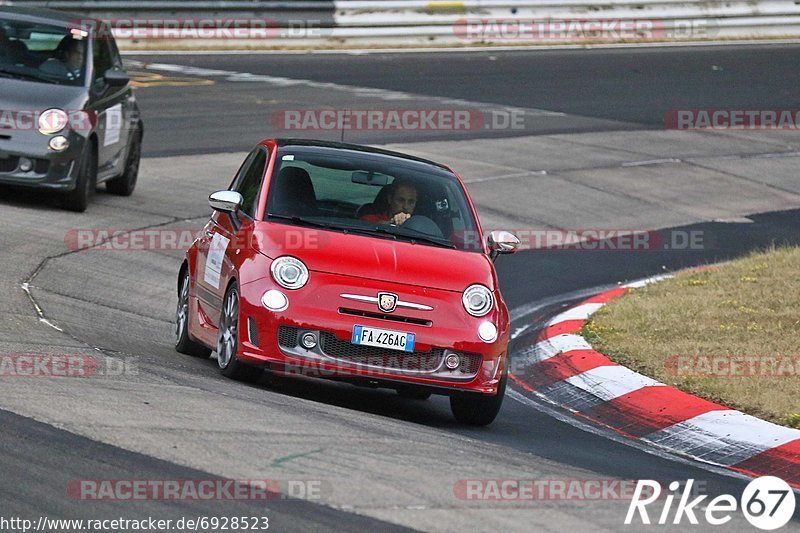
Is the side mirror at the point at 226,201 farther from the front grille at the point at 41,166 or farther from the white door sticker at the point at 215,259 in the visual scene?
the front grille at the point at 41,166

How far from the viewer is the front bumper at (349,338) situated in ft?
27.1

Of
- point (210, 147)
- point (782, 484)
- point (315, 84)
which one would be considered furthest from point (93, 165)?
point (315, 84)

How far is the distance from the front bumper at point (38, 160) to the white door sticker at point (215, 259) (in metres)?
4.78

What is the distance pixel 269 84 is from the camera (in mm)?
24906

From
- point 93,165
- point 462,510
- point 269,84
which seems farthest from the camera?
point 269,84

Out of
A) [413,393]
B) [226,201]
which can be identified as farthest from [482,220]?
[413,393]

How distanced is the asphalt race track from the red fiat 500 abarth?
0.27 meters

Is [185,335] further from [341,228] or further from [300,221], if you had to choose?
[341,228]

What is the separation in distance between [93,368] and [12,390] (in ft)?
2.95

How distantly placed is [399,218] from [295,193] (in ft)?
2.20

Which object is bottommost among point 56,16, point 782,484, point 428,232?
point 782,484

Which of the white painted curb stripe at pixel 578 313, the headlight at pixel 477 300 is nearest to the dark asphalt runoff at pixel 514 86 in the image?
the white painted curb stripe at pixel 578 313

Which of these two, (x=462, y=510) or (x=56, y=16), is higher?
(x=56, y=16)

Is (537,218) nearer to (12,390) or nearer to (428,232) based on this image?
(428,232)
